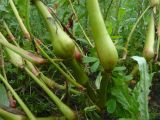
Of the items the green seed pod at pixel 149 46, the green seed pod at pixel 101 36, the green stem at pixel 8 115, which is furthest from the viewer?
the green seed pod at pixel 149 46

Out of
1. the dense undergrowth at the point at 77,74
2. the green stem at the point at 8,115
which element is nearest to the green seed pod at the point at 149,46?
the dense undergrowth at the point at 77,74

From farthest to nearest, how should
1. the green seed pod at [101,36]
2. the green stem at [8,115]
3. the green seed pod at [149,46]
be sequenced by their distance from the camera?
1. the green seed pod at [149,46]
2. the green stem at [8,115]
3. the green seed pod at [101,36]

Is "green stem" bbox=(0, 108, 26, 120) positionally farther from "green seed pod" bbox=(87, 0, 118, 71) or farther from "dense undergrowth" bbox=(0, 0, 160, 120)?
"green seed pod" bbox=(87, 0, 118, 71)

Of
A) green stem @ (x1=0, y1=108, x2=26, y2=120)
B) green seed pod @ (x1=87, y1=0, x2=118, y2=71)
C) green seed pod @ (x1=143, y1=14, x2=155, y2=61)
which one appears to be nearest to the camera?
green seed pod @ (x1=87, y1=0, x2=118, y2=71)

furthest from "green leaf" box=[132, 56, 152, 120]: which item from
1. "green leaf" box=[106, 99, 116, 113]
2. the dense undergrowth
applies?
"green leaf" box=[106, 99, 116, 113]

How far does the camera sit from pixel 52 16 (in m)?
0.94

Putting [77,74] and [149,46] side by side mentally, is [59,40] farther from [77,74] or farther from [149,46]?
[149,46]

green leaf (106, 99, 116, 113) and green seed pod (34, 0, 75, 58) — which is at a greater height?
green seed pod (34, 0, 75, 58)

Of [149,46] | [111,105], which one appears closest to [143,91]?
[111,105]

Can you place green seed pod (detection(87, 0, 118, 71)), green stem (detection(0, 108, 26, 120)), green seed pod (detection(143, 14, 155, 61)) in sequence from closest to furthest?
green seed pod (detection(87, 0, 118, 71)) < green stem (detection(0, 108, 26, 120)) < green seed pod (detection(143, 14, 155, 61))

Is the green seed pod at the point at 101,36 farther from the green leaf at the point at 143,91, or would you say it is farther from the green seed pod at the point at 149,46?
the green seed pod at the point at 149,46

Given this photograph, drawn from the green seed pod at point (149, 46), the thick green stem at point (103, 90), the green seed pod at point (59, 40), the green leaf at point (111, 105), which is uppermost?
the green seed pod at point (59, 40)

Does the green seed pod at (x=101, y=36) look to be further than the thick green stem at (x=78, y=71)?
No

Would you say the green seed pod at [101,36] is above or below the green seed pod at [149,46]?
above
